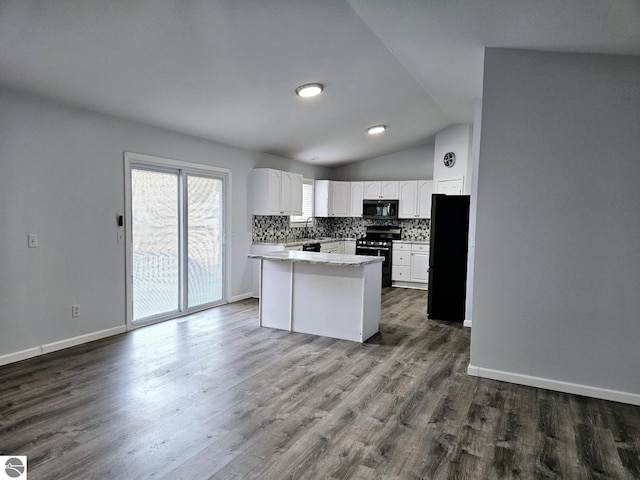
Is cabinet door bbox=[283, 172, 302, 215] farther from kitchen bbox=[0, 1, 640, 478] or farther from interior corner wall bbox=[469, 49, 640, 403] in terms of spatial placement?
interior corner wall bbox=[469, 49, 640, 403]

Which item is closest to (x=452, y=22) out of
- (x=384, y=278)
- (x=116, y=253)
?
(x=116, y=253)

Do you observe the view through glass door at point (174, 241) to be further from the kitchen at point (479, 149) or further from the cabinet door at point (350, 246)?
the cabinet door at point (350, 246)

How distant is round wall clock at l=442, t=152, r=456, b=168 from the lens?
6.98m

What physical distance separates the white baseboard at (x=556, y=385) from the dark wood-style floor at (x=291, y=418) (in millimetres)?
75

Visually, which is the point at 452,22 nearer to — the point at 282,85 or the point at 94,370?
the point at 282,85

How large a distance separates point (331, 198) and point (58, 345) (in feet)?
18.5

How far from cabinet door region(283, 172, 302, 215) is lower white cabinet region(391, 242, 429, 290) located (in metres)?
2.02

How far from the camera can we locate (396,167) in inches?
336

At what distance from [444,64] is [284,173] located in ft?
11.0

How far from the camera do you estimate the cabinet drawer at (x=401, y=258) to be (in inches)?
307

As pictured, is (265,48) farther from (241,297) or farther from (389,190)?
(389,190)

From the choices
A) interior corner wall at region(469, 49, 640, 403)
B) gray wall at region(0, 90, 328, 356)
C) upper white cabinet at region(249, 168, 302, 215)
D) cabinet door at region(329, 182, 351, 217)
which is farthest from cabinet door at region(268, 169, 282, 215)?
interior corner wall at region(469, 49, 640, 403)

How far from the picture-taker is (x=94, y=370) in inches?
138

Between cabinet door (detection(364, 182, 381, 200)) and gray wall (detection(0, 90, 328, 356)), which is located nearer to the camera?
gray wall (detection(0, 90, 328, 356))
